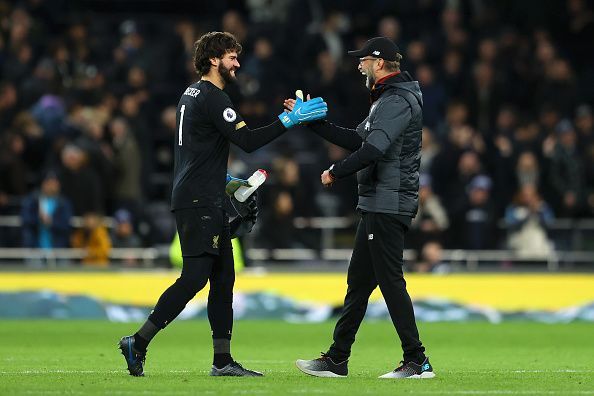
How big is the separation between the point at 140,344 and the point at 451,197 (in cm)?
1168

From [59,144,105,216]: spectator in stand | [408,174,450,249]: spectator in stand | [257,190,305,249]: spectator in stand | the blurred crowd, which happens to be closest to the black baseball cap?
the blurred crowd

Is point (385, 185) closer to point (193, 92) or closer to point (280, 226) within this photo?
point (193, 92)

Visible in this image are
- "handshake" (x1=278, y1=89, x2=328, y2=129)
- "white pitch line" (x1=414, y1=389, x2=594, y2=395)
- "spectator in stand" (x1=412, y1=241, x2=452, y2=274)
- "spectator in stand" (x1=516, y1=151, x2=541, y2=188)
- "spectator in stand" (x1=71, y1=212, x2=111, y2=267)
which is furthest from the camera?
"spectator in stand" (x1=516, y1=151, x2=541, y2=188)

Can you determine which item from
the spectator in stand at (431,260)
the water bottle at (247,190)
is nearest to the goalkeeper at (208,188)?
the water bottle at (247,190)

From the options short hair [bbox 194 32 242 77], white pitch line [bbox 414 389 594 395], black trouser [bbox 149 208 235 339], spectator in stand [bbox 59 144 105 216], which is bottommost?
white pitch line [bbox 414 389 594 395]

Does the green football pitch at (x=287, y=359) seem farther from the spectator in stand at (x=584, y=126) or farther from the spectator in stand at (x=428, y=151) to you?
the spectator in stand at (x=584, y=126)

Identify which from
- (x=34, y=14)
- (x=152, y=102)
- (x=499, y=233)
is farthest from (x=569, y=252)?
(x=34, y=14)

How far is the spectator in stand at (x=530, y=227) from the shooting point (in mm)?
20875

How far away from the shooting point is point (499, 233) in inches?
847

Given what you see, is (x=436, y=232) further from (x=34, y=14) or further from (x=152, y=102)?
(x=34, y=14)

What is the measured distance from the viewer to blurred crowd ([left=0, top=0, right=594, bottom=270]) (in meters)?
20.8

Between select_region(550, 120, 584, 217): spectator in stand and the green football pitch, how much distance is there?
3453 mm

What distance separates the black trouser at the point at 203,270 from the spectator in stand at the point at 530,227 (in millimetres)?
10967

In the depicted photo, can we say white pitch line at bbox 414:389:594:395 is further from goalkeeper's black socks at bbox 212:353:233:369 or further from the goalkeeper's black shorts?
the goalkeeper's black shorts
